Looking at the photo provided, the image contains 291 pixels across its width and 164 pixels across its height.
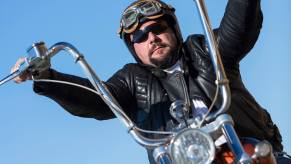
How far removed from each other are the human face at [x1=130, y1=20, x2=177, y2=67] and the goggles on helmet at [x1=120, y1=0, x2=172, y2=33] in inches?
2.1

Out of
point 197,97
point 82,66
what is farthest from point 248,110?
point 82,66

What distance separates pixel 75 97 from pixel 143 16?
707mm

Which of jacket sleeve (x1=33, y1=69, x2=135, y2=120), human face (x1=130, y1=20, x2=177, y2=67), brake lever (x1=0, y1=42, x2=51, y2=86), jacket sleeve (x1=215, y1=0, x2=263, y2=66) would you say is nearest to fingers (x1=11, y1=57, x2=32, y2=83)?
brake lever (x1=0, y1=42, x2=51, y2=86)

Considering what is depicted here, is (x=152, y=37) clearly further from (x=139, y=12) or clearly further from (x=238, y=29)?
(x=238, y=29)

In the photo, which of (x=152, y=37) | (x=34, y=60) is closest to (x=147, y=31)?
(x=152, y=37)

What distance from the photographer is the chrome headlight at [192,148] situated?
273 cm

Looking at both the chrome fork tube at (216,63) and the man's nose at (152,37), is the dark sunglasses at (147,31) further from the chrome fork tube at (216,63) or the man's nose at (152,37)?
the chrome fork tube at (216,63)

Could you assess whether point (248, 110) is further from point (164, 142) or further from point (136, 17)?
point (164, 142)

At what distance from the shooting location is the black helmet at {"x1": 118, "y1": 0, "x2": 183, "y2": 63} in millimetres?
4238

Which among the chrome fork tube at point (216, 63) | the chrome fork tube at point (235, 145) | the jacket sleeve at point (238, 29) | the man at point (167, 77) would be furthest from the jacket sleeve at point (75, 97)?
the chrome fork tube at point (235, 145)

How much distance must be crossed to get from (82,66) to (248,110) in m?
1.24

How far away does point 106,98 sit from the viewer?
3.24m

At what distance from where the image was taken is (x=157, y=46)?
4.14 metres

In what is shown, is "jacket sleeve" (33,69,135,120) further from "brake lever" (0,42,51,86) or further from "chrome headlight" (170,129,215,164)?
"chrome headlight" (170,129,215,164)
